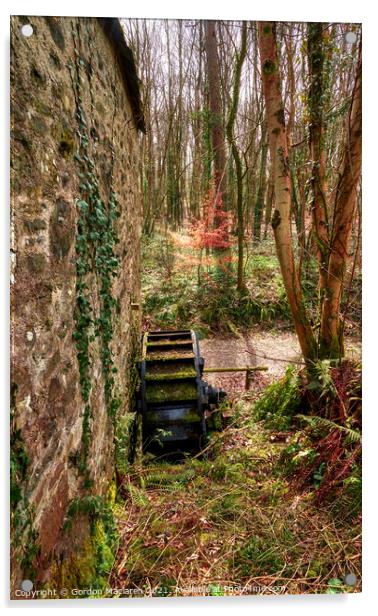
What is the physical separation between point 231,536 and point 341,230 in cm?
248

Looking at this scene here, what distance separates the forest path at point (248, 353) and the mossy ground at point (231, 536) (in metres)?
3.11

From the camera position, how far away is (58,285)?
5.16 ft

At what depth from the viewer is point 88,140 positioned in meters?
2.03

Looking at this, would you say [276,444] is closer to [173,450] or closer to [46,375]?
[173,450]

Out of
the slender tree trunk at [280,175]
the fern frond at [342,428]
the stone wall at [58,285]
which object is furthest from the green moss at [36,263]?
the slender tree trunk at [280,175]

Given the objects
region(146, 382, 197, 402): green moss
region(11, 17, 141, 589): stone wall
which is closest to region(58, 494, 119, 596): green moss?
region(11, 17, 141, 589): stone wall

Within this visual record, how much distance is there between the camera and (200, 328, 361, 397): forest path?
6309mm

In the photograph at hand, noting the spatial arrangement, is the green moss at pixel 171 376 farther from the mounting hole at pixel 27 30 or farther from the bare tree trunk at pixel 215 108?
the bare tree trunk at pixel 215 108

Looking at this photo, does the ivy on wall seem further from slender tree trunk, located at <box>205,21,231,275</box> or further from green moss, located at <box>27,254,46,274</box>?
slender tree trunk, located at <box>205,21,231,275</box>

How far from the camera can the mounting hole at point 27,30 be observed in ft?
4.52

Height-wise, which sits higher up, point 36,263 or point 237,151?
point 237,151

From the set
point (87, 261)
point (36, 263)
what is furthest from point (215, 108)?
point (36, 263)

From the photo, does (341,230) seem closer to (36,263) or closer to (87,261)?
(87,261)
